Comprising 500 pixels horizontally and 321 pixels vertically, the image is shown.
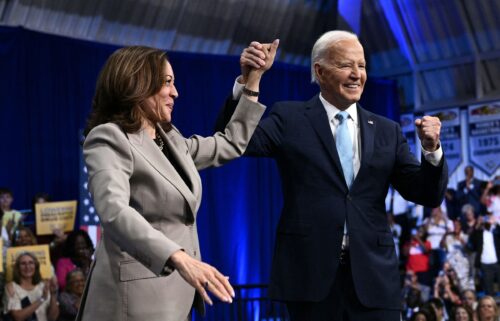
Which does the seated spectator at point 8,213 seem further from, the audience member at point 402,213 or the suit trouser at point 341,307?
the audience member at point 402,213

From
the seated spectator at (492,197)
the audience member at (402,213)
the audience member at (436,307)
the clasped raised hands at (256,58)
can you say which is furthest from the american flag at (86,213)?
the clasped raised hands at (256,58)

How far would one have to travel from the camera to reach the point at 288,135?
279 cm

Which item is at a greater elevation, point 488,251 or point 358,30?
point 358,30

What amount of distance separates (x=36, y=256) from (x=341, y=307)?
454cm

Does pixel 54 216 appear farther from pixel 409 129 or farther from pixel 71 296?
pixel 409 129

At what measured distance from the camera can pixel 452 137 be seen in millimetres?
11367

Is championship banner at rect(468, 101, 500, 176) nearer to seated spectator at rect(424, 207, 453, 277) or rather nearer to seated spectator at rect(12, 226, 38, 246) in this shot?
seated spectator at rect(424, 207, 453, 277)

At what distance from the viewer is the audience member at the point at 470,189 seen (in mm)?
10664

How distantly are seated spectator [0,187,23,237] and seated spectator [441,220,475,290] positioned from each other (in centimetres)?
519

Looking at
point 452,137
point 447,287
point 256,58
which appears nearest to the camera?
point 256,58

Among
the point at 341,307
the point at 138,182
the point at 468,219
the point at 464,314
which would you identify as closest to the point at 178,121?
the point at 468,219

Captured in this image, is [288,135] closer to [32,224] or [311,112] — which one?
[311,112]

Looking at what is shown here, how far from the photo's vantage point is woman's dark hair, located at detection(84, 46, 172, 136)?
2.00 m

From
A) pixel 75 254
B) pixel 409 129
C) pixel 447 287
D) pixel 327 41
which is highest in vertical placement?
pixel 409 129
